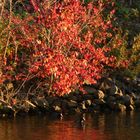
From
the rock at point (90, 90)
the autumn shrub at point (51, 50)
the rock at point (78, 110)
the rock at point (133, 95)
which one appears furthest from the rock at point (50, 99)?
the rock at point (133, 95)

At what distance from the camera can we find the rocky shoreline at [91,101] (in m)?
41.2

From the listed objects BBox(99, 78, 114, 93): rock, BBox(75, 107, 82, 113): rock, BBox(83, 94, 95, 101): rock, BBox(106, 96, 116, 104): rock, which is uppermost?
BBox(99, 78, 114, 93): rock

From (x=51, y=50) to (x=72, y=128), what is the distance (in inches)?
252

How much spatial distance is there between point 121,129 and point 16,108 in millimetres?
8489

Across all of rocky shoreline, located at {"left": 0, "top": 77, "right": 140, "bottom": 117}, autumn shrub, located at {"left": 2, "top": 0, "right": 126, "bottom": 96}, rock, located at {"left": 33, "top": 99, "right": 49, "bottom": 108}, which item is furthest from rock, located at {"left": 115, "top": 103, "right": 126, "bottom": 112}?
rock, located at {"left": 33, "top": 99, "right": 49, "bottom": 108}

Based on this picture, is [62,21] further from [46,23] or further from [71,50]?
[71,50]

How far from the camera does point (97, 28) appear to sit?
4800 centimetres

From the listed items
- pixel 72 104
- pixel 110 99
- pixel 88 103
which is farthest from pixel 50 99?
pixel 110 99

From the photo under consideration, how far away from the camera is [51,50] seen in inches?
1566

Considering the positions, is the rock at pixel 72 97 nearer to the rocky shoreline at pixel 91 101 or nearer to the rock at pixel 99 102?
the rocky shoreline at pixel 91 101

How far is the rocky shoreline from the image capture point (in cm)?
4124

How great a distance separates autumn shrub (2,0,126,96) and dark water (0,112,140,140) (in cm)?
271

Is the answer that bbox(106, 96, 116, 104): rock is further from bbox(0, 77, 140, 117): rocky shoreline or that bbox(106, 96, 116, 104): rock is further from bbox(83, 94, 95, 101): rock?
bbox(83, 94, 95, 101): rock

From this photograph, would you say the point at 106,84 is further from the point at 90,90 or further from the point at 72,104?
the point at 72,104
